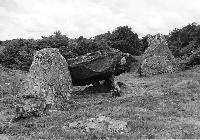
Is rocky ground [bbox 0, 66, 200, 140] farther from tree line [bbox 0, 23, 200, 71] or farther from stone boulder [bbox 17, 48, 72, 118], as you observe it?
tree line [bbox 0, 23, 200, 71]

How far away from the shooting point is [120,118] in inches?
758

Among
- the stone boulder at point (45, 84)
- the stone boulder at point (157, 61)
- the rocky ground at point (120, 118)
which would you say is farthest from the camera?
the stone boulder at point (157, 61)

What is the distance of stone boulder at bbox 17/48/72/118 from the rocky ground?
25.9 inches

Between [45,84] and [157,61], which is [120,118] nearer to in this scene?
[45,84]

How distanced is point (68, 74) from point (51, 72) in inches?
83.2

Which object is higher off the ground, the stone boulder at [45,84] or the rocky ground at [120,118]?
the stone boulder at [45,84]

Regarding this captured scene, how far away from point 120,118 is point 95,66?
8.52 m

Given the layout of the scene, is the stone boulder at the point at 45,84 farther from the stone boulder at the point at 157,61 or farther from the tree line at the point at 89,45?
the tree line at the point at 89,45

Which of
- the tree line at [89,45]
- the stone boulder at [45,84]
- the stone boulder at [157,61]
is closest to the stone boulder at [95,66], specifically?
the stone boulder at [45,84]

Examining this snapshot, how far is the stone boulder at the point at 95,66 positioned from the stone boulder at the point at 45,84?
1.26 metres

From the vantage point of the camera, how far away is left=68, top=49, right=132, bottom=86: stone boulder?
27094 millimetres

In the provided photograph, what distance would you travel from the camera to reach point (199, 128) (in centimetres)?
1764

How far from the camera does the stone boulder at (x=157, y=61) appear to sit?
37062mm

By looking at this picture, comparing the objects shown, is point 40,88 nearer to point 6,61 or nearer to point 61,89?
point 61,89
